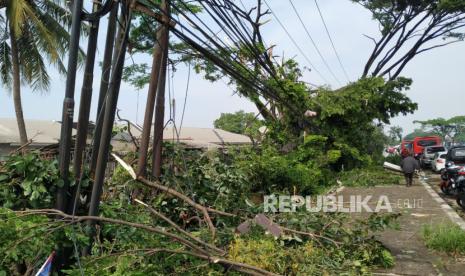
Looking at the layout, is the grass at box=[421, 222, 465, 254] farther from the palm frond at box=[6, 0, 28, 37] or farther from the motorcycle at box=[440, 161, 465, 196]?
the palm frond at box=[6, 0, 28, 37]

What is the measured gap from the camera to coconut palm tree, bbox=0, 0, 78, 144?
16031 millimetres

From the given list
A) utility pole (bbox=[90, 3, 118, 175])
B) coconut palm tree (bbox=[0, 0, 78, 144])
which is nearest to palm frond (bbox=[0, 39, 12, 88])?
coconut palm tree (bbox=[0, 0, 78, 144])

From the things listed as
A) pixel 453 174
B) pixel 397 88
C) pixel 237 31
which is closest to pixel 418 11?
pixel 397 88

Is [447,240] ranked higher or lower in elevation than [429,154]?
lower

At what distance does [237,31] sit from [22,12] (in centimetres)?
1057

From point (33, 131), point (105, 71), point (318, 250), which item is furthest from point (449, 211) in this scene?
point (33, 131)

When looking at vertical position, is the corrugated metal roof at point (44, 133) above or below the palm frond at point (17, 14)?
below

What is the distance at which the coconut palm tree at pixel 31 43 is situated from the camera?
16031mm

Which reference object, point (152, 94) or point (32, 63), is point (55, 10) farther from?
point (152, 94)

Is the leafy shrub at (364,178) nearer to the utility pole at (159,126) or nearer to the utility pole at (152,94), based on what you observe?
the utility pole at (159,126)

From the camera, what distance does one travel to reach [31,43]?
1697cm

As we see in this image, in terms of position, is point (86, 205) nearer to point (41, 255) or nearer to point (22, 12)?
point (41, 255)

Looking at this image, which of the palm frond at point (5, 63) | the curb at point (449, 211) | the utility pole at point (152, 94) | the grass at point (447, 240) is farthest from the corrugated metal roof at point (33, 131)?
the grass at point (447, 240)

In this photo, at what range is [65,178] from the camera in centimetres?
570
